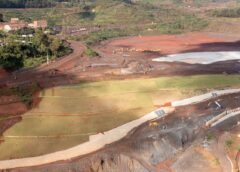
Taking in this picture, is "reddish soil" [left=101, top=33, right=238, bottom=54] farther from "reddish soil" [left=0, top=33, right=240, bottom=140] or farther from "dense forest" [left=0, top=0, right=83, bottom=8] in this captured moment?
"dense forest" [left=0, top=0, right=83, bottom=8]

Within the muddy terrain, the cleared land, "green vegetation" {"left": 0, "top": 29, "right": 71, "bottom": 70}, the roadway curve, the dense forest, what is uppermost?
the dense forest

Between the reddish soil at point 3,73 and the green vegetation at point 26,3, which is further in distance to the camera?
the green vegetation at point 26,3

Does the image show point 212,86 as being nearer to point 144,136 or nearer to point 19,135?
point 144,136

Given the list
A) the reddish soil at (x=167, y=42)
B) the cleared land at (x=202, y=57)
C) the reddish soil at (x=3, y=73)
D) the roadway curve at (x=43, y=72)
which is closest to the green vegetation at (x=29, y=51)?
the reddish soil at (x=3, y=73)

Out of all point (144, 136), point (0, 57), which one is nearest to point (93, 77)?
point (0, 57)

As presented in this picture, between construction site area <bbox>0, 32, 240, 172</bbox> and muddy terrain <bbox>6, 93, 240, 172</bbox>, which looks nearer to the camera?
muddy terrain <bbox>6, 93, 240, 172</bbox>

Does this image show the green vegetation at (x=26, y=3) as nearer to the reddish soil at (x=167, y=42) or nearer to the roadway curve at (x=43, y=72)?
the reddish soil at (x=167, y=42)

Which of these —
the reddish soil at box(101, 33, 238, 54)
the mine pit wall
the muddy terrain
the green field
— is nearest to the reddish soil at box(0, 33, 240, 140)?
the reddish soil at box(101, 33, 238, 54)
